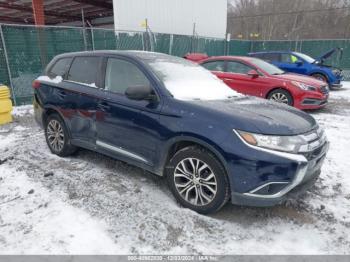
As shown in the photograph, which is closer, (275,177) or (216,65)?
(275,177)

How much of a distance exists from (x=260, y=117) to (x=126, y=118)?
1.57 m

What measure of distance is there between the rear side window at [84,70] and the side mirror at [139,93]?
973 mm

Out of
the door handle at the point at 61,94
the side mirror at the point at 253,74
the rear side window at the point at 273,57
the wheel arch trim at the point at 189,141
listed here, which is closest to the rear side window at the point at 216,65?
the side mirror at the point at 253,74

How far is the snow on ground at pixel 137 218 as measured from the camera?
252 centimetres

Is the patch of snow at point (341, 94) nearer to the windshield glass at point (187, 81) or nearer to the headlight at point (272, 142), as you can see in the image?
the windshield glass at point (187, 81)

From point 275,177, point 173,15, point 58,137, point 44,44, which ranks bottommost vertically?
point 58,137

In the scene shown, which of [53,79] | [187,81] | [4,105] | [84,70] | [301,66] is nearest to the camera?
[187,81]

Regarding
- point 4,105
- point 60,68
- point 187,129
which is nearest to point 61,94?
point 60,68

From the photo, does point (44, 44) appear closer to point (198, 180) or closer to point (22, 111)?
point (22, 111)

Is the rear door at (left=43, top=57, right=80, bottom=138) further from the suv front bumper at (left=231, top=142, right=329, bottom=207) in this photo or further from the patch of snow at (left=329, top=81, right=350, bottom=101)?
the patch of snow at (left=329, top=81, right=350, bottom=101)

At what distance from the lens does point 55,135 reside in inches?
178

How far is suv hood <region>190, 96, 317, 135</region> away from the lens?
8.71 feet

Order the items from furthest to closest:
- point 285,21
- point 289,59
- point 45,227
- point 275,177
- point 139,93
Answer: point 285,21, point 289,59, point 139,93, point 45,227, point 275,177

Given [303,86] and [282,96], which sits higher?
[303,86]
